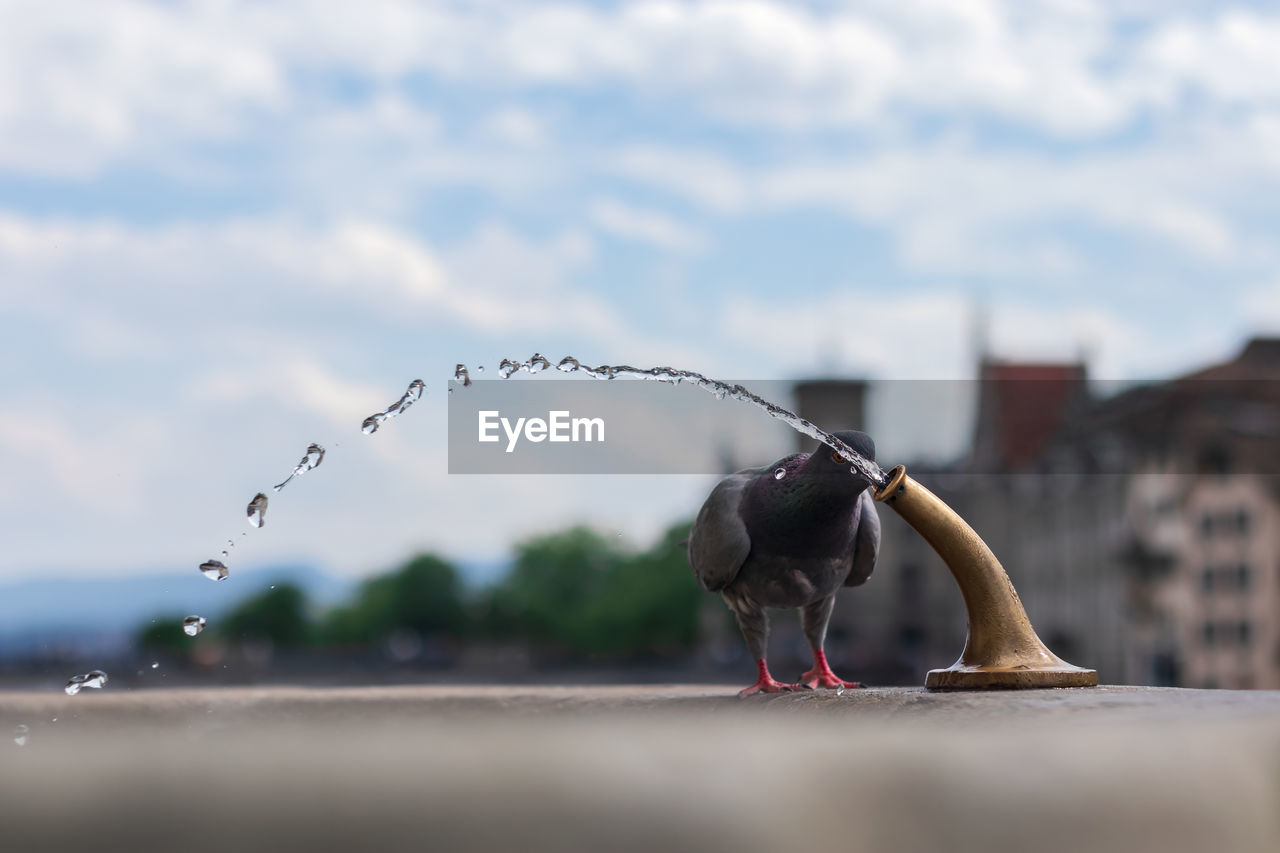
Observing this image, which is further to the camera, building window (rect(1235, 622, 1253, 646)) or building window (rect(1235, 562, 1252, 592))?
building window (rect(1235, 562, 1252, 592))

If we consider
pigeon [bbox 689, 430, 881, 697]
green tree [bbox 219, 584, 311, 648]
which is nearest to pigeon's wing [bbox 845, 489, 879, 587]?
pigeon [bbox 689, 430, 881, 697]

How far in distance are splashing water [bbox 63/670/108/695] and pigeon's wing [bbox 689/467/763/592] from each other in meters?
1.90

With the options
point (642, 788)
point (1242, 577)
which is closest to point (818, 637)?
point (642, 788)

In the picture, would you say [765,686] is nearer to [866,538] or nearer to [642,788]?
[866,538]

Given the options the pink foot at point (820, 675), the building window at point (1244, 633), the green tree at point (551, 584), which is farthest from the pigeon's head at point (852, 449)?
the green tree at point (551, 584)

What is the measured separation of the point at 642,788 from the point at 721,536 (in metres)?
3.23

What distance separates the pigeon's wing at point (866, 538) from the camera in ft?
16.4

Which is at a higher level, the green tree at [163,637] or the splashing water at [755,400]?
the splashing water at [755,400]

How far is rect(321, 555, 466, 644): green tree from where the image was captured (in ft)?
332

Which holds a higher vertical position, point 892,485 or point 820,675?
point 892,485

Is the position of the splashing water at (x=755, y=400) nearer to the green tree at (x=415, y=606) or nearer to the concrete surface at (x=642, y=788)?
the concrete surface at (x=642, y=788)

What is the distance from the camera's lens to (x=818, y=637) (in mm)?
5387

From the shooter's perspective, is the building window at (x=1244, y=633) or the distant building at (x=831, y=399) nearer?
the building window at (x=1244, y=633)

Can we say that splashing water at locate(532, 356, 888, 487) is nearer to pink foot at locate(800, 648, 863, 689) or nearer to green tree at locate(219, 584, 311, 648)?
pink foot at locate(800, 648, 863, 689)
